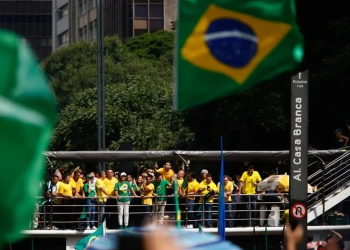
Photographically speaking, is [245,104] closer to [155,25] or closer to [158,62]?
[158,62]

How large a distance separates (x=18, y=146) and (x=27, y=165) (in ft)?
0.15

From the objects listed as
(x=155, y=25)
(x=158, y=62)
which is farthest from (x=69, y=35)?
(x=158, y=62)

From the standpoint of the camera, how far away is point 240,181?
23.1 meters

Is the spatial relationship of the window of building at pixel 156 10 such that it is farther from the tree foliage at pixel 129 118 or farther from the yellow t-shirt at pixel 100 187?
the yellow t-shirt at pixel 100 187

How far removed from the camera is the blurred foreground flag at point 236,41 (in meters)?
3.91

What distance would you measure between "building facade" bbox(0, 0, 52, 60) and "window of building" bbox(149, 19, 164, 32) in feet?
64.7

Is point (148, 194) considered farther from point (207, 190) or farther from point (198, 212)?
point (198, 212)

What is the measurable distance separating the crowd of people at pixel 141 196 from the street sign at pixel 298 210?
28.2 ft

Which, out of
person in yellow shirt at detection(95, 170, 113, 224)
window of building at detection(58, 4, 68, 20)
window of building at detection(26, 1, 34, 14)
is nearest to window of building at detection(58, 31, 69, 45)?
window of building at detection(58, 4, 68, 20)

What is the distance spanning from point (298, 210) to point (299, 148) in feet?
3.11

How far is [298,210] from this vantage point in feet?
39.9

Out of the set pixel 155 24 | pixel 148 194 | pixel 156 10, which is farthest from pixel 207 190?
pixel 156 10

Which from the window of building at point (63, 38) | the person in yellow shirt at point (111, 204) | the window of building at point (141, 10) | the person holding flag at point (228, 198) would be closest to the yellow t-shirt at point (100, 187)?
the person in yellow shirt at point (111, 204)

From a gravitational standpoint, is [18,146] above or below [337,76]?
below
